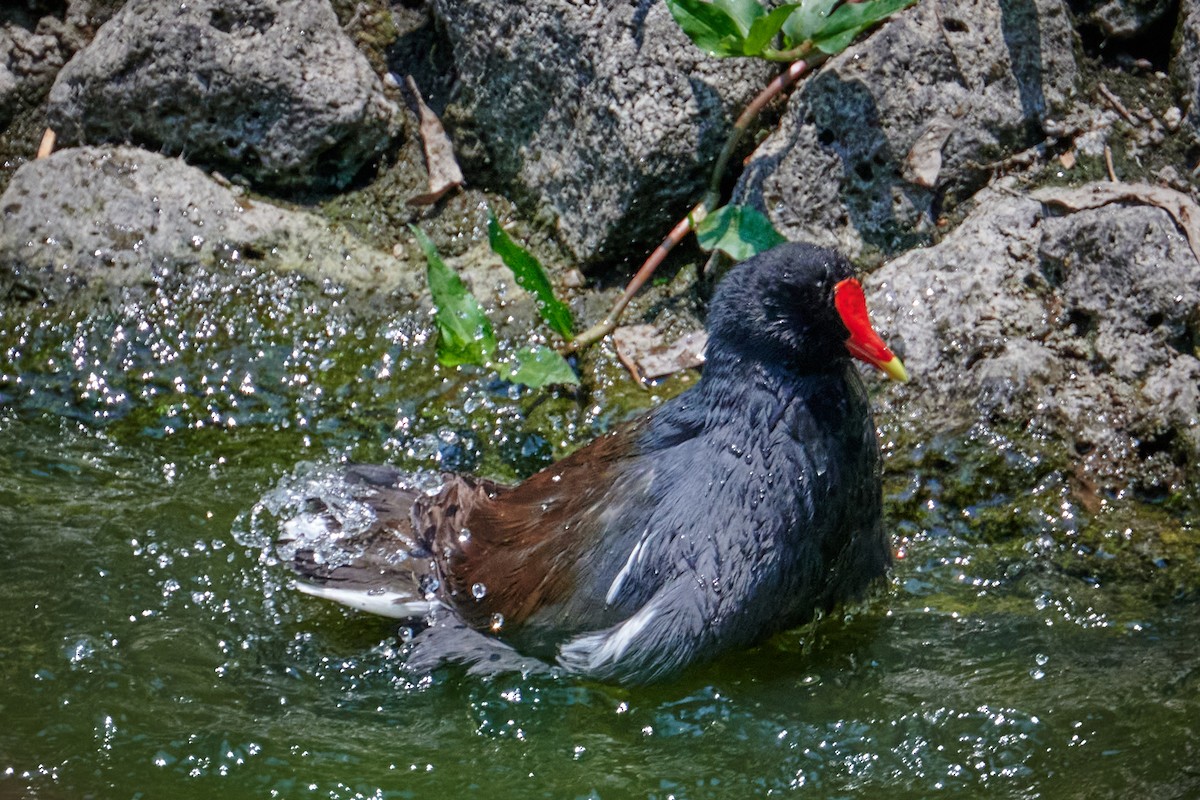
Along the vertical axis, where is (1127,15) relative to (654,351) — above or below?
above

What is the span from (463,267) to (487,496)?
4.58 ft

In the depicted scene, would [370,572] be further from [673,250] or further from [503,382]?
[673,250]

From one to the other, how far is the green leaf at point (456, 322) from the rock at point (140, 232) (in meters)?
0.54

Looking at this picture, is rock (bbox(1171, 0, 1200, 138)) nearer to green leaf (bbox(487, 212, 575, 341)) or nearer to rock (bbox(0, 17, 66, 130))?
green leaf (bbox(487, 212, 575, 341))

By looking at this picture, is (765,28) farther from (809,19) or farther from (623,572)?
(623,572)

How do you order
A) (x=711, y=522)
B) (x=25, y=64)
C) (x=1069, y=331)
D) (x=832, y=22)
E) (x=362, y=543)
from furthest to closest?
1. (x=25, y=64)
2. (x=832, y=22)
3. (x=1069, y=331)
4. (x=362, y=543)
5. (x=711, y=522)

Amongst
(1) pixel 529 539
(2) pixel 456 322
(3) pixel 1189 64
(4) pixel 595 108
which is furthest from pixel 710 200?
(3) pixel 1189 64

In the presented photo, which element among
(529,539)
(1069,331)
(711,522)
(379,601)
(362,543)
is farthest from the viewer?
(1069,331)

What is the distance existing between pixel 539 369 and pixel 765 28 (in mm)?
1385

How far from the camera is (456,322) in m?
4.28

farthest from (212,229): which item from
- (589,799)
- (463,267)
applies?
(589,799)

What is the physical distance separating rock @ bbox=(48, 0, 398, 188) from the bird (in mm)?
2081

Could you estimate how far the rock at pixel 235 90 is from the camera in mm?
4887

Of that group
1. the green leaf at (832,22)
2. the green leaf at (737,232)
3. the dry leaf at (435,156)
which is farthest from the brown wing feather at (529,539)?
the dry leaf at (435,156)
